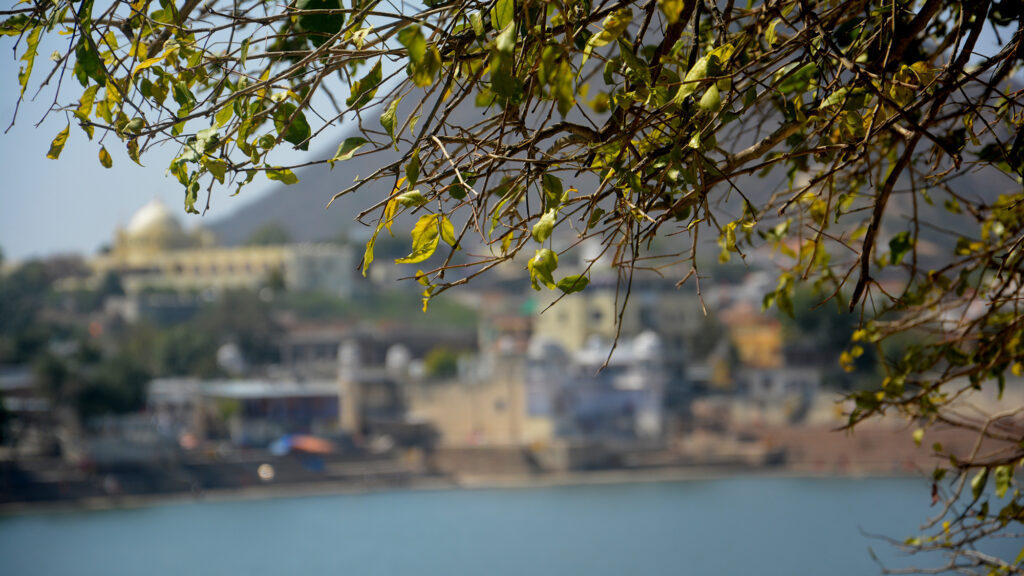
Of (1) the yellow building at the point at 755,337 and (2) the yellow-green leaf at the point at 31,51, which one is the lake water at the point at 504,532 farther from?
(2) the yellow-green leaf at the point at 31,51

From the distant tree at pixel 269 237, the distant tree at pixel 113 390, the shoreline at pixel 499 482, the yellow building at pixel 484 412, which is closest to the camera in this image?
the shoreline at pixel 499 482

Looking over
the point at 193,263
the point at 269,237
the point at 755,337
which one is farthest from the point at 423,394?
the point at 269,237

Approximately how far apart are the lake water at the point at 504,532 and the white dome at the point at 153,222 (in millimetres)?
A: 13220

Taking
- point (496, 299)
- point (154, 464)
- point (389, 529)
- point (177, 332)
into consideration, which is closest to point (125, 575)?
point (389, 529)

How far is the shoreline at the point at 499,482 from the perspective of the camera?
56.2 ft

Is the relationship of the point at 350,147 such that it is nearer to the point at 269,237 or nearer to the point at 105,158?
the point at 105,158

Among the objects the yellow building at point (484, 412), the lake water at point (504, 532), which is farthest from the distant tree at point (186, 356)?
the lake water at point (504, 532)

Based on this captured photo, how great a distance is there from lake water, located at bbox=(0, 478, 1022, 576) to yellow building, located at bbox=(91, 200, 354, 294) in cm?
1218

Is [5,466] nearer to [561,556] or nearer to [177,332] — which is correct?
[177,332]

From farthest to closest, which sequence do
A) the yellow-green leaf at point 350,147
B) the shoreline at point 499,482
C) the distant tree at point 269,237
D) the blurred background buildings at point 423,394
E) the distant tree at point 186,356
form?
the distant tree at point 269,237, the distant tree at point 186,356, the blurred background buildings at point 423,394, the shoreline at point 499,482, the yellow-green leaf at point 350,147

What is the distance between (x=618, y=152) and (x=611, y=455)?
17.3 m

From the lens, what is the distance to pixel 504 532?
1370cm

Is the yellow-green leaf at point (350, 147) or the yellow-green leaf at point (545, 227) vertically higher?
the yellow-green leaf at point (350, 147)

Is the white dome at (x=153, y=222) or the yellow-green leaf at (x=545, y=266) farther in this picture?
the white dome at (x=153, y=222)
